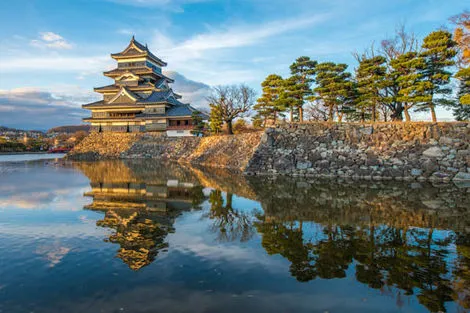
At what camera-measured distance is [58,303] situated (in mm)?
3648

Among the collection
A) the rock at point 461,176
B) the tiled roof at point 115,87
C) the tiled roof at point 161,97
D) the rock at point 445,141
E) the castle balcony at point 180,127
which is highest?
the tiled roof at point 115,87

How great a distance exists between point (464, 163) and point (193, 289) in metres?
16.8

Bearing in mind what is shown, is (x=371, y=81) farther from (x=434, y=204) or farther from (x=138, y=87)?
(x=138, y=87)

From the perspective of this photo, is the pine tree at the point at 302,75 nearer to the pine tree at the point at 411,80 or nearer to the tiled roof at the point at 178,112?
the pine tree at the point at 411,80

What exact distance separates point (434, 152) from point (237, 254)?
→ 49.3ft

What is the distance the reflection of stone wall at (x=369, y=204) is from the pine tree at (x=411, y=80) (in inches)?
269

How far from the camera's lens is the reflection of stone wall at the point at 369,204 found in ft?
24.2

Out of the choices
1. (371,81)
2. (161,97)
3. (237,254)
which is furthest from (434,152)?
(161,97)

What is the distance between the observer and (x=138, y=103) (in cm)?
3484

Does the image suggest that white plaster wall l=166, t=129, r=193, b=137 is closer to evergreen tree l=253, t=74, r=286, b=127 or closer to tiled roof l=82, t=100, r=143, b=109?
tiled roof l=82, t=100, r=143, b=109

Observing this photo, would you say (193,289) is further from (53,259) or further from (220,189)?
(220,189)

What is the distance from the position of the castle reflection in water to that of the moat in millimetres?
33

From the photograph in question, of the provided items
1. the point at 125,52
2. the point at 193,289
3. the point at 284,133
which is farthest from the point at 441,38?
the point at 125,52

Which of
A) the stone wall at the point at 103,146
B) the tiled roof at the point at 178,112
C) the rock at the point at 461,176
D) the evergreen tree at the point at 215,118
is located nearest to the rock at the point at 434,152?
the rock at the point at 461,176
